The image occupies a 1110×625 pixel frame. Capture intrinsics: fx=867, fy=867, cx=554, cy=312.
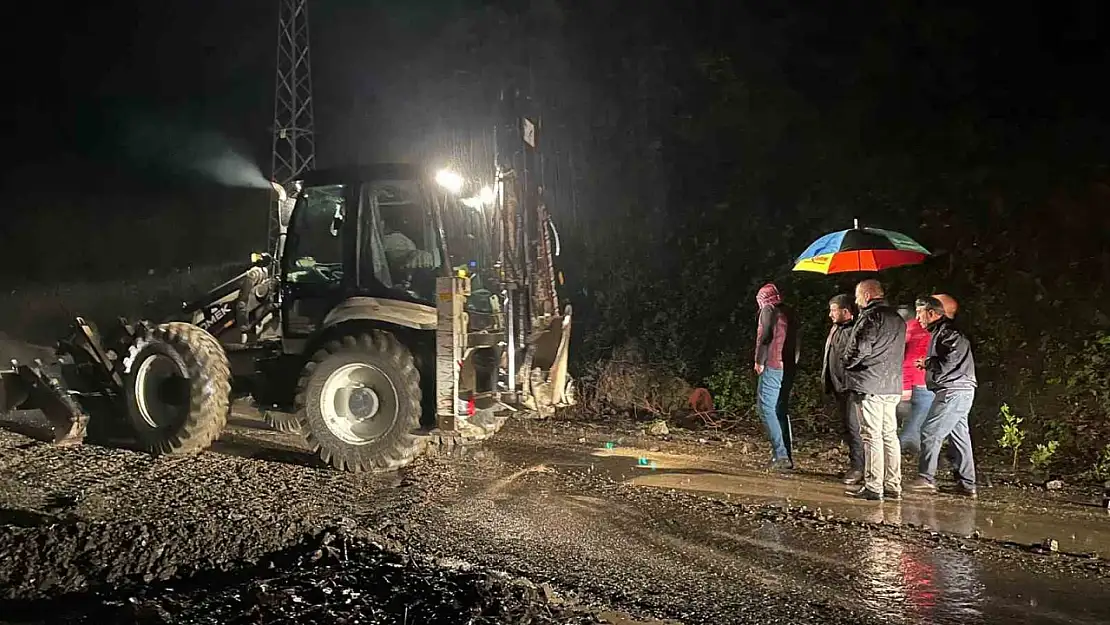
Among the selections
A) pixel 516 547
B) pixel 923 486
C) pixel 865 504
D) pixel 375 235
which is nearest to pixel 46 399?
pixel 375 235

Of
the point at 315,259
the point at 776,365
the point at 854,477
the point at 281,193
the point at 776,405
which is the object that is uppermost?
the point at 281,193

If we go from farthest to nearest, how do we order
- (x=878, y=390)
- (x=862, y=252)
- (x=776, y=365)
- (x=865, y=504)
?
(x=862, y=252) < (x=776, y=365) < (x=878, y=390) < (x=865, y=504)

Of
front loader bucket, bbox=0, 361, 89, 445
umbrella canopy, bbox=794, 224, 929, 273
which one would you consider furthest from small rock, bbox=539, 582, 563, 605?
front loader bucket, bbox=0, 361, 89, 445

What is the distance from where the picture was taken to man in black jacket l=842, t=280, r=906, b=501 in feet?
23.2

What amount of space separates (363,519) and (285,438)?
3.52 m

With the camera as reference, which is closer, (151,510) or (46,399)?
(151,510)

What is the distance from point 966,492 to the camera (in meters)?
7.20

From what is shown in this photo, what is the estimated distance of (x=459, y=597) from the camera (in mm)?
4668

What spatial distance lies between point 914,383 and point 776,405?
1.24 metres

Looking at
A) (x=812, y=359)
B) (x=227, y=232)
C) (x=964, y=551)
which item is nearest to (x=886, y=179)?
(x=812, y=359)

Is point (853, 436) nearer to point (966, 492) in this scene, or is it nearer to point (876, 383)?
point (876, 383)

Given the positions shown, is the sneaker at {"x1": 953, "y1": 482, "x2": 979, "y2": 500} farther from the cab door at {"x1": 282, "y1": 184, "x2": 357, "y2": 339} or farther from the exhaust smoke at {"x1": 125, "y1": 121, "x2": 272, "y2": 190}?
the exhaust smoke at {"x1": 125, "y1": 121, "x2": 272, "y2": 190}

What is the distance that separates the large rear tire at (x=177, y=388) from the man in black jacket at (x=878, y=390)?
5.87m

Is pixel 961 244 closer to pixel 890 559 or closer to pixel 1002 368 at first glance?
pixel 1002 368
